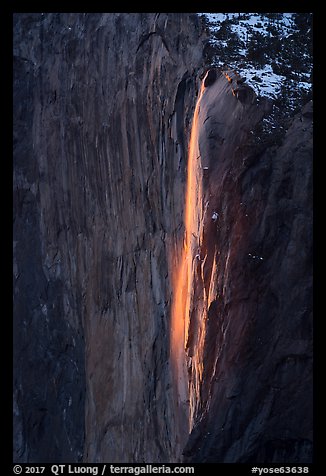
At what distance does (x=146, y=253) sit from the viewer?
81.4 ft

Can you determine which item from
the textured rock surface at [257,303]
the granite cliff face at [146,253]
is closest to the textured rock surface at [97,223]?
the granite cliff face at [146,253]

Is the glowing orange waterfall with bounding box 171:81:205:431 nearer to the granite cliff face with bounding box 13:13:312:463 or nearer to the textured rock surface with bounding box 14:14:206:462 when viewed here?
the granite cliff face with bounding box 13:13:312:463

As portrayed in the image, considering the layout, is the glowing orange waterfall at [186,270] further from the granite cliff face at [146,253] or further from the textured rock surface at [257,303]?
the textured rock surface at [257,303]

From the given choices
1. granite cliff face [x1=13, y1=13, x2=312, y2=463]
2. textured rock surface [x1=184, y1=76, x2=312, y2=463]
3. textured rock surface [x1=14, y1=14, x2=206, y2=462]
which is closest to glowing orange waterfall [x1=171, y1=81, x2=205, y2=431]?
granite cliff face [x1=13, y1=13, x2=312, y2=463]

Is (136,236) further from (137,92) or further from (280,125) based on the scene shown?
(280,125)

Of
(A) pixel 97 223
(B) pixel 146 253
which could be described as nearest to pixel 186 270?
(B) pixel 146 253

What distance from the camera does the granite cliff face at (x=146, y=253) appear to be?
61.9 feet

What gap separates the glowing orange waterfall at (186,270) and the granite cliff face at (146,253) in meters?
0.22

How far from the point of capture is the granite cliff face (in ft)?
61.9

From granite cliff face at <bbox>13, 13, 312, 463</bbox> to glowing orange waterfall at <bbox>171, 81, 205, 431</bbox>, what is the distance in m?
0.22

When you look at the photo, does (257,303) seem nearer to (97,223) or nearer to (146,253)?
(146,253)

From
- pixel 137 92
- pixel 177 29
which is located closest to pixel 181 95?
pixel 177 29

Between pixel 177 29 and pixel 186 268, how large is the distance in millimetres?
4711

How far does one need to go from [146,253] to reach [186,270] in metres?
3.29
